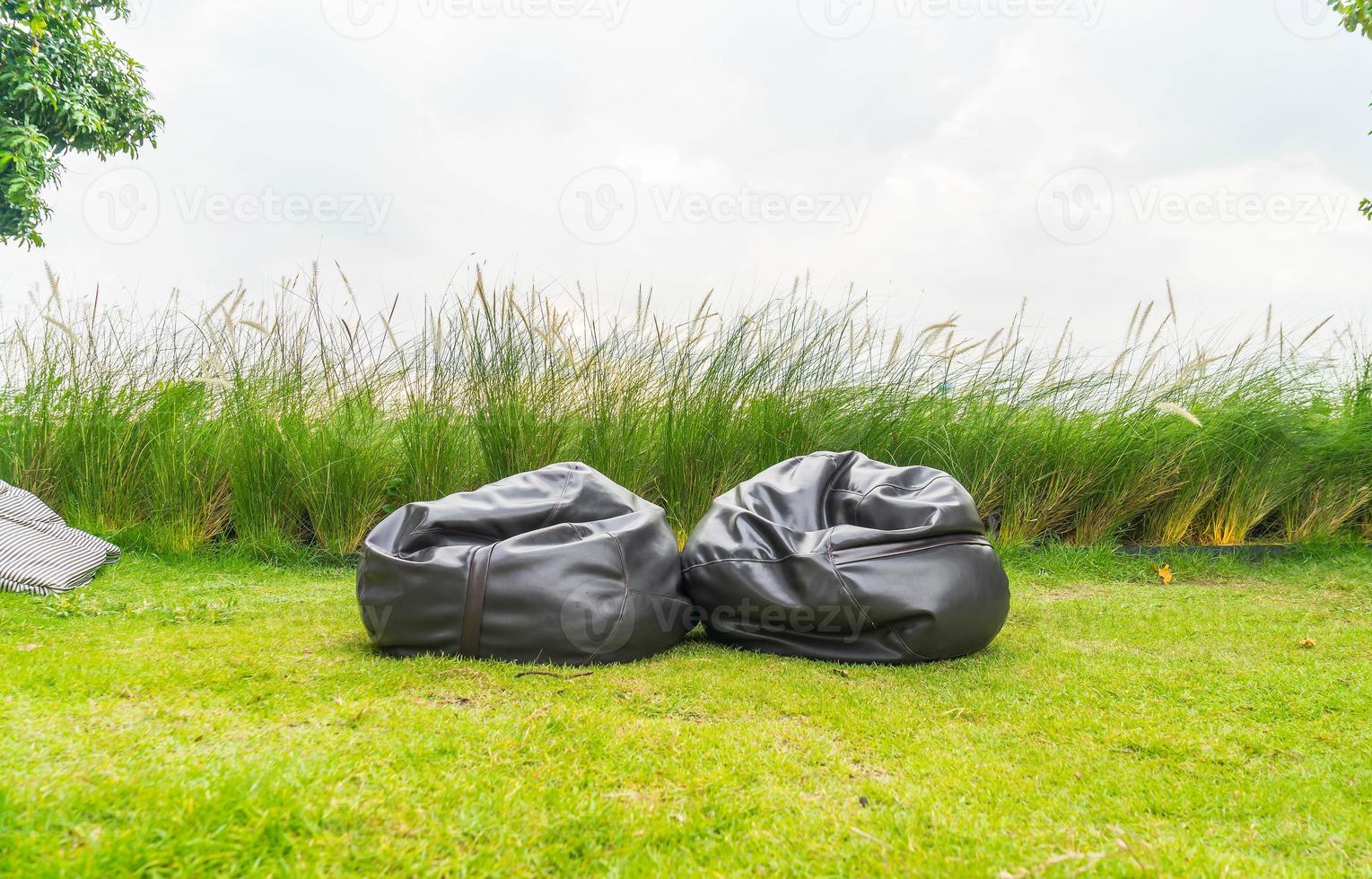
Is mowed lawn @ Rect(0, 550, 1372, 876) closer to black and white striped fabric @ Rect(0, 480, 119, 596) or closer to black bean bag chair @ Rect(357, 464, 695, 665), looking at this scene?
black bean bag chair @ Rect(357, 464, 695, 665)

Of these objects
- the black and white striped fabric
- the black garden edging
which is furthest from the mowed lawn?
the black garden edging

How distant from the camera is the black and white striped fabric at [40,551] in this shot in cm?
306

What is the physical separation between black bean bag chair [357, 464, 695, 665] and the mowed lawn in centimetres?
11

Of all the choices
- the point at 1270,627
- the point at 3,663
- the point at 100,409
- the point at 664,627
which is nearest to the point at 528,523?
the point at 664,627

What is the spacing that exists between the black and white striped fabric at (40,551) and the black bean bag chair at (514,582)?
5.30 feet

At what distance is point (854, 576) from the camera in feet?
8.10

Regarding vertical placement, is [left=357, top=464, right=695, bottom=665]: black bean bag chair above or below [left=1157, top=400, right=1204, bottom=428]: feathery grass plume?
→ below

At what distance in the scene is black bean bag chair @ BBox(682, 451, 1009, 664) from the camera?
2.47 m

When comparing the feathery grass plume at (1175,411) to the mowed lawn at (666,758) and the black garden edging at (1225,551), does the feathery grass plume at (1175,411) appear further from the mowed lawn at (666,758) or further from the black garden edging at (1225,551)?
the mowed lawn at (666,758)

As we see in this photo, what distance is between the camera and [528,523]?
251 cm

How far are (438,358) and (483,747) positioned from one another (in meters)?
3.42

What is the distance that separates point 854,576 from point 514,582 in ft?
3.31

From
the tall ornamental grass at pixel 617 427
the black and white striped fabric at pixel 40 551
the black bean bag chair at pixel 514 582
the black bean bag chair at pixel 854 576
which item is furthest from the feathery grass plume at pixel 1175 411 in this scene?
the black and white striped fabric at pixel 40 551

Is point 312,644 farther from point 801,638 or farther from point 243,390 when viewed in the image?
point 243,390
